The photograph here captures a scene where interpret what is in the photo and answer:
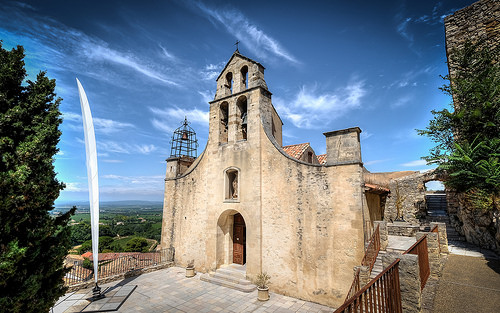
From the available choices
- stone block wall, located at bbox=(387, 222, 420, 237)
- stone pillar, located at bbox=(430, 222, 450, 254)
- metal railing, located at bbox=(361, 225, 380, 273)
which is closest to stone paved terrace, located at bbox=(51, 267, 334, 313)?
metal railing, located at bbox=(361, 225, 380, 273)

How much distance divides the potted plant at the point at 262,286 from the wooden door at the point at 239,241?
236 cm

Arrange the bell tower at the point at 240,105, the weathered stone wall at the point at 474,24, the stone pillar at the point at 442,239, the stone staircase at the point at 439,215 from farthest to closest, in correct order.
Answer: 1. the stone staircase at the point at 439,215
2. the weathered stone wall at the point at 474,24
3. the bell tower at the point at 240,105
4. the stone pillar at the point at 442,239

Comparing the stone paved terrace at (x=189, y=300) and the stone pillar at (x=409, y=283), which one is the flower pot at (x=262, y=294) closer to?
the stone paved terrace at (x=189, y=300)

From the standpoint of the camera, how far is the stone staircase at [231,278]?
10.2 meters

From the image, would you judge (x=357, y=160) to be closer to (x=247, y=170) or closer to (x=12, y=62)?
(x=247, y=170)

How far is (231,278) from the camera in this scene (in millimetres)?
10961

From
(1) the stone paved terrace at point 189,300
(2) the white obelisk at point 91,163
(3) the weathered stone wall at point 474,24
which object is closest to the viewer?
(1) the stone paved terrace at point 189,300

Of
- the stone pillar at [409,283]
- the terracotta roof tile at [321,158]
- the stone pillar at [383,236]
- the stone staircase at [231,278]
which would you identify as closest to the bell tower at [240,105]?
the terracotta roof tile at [321,158]

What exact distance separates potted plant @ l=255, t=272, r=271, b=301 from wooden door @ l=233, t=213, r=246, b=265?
2.36 metres

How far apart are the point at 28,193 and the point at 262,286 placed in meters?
8.54

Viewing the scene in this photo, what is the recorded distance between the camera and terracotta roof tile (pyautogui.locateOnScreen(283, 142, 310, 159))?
44.8ft

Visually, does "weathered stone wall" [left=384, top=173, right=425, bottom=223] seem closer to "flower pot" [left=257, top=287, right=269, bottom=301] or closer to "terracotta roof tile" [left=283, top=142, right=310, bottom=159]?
"terracotta roof tile" [left=283, top=142, right=310, bottom=159]

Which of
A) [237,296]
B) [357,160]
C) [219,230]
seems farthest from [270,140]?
[237,296]

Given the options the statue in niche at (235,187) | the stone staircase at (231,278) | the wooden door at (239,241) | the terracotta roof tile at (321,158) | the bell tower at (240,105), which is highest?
the bell tower at (240,105)
